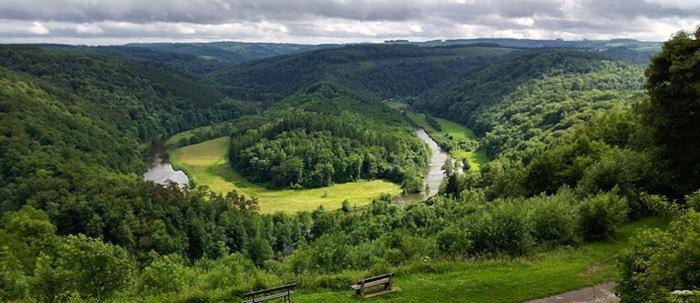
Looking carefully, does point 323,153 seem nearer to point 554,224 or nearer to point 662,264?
point 554,224

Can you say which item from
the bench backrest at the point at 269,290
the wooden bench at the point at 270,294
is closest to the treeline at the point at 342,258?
the wooden bench at the point at 270,294

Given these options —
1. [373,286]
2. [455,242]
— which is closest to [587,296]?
[455,242]

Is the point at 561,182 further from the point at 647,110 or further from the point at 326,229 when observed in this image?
the point at 326,229

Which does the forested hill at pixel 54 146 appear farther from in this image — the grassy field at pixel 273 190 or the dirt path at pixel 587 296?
the dirt path at pixel 587 296

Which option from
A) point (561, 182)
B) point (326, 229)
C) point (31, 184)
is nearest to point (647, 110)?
point (561, 182)

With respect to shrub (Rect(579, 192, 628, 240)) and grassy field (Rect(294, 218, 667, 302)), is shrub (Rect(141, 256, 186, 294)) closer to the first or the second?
grassy field (Rect(294, 218, 667, 302))
